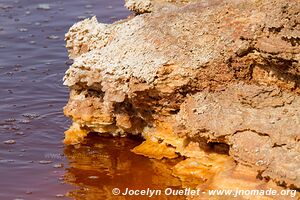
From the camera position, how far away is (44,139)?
588 cm

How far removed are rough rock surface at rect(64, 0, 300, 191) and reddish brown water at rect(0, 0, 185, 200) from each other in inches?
8.9

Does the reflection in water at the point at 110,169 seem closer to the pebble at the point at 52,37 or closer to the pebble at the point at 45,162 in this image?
the pebble at the point at 45,162

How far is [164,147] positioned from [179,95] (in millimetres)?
542

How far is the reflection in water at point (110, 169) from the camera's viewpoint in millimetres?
4840

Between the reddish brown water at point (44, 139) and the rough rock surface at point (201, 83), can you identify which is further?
the reddish brown water at point (44, 139)

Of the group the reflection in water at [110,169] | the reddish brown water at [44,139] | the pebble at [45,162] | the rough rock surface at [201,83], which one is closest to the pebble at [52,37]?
the reddish brown water at [44,139]

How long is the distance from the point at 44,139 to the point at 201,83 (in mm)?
1860

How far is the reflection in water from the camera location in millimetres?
4840

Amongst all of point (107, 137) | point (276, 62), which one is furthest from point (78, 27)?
point (276, 62)

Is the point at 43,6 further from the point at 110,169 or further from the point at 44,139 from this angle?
the point at 110,169

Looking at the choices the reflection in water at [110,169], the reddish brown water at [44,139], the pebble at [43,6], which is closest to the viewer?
the reflection in water at [110,169]

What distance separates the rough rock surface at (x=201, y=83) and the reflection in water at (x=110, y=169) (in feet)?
0.38

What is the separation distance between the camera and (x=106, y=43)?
551 cm

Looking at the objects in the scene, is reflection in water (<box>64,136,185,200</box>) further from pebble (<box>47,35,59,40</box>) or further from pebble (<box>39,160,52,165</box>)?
pebble (<box>47,35,59,40</box>)
